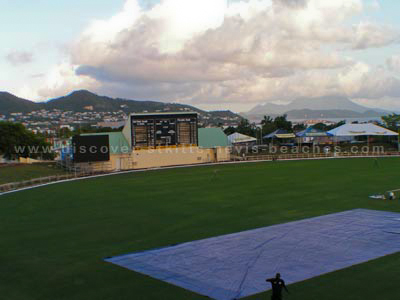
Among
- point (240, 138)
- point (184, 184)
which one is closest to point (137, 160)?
point (184, 184)

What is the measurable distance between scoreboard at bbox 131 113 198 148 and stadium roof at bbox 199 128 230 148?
4163mm

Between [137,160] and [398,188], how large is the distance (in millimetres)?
31777

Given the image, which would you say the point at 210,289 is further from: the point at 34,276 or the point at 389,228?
the point at 389,228

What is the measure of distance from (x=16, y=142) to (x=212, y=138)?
27.4 m

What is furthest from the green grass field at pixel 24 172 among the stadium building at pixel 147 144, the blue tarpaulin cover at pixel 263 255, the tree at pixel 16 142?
the blue tarpaulin cover at pixel 263 255

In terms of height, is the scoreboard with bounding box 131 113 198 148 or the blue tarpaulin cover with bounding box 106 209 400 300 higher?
the scoreboard with bounding box 131 113 198 148

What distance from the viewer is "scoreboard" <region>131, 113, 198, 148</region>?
53.3m

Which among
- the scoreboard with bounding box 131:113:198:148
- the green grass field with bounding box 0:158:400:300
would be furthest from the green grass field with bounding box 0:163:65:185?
the scoreboard with bounding box 131:113:198:148

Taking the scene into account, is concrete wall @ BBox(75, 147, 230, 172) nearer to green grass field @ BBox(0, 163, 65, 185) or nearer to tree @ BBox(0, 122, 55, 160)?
green grass field @ BBox(0, 163, 65, 185)

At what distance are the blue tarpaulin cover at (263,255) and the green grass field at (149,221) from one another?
545 mm

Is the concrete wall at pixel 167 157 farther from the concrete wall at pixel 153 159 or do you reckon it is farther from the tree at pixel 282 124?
the tree at pixel 282 124

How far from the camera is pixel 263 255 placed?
14.4 meters

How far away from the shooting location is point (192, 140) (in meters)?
56.5

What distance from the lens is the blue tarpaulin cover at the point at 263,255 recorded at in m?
12.2
